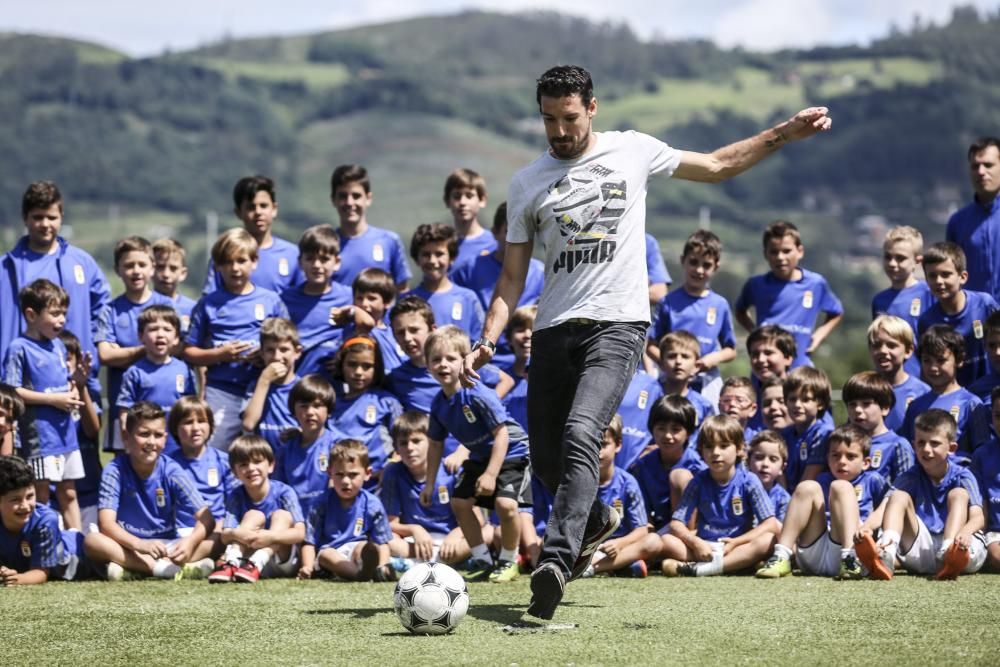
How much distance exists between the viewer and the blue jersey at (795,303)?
10367mm

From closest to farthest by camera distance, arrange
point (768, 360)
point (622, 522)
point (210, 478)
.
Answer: point (622, 522) → point (210, 478) → point (768, 360)

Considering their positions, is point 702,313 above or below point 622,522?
above

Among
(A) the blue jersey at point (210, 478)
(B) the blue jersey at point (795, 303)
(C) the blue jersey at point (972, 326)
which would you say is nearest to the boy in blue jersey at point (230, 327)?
(A) the blue jersey at point (210, 478)

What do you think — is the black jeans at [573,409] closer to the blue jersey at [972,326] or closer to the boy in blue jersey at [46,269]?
the blue jersey at [972,326]

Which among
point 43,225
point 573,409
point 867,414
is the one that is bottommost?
point 867,414

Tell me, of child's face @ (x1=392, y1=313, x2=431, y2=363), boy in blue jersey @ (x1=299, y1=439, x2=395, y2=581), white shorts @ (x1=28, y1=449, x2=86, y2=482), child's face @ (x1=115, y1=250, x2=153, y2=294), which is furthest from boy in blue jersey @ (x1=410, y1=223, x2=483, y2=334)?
white shorts @ (x1=28, y1=449, x2=86, y2=482)

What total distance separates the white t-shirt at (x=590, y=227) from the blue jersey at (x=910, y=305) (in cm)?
391

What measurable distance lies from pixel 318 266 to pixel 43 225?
6.13 ft

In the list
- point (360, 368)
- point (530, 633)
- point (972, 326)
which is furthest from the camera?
point (360, 368)

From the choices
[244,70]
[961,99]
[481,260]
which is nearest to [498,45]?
[244,70]

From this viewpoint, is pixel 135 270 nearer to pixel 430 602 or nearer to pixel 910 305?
pixel 430 602

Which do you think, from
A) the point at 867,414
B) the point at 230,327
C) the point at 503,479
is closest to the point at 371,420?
the point at 230,327

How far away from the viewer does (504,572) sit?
8469 mm

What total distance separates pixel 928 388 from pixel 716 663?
443cm
